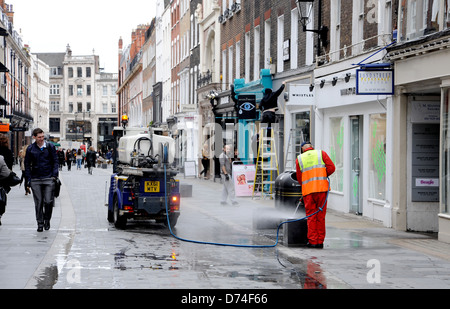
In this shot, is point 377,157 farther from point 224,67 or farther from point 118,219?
point 224,67

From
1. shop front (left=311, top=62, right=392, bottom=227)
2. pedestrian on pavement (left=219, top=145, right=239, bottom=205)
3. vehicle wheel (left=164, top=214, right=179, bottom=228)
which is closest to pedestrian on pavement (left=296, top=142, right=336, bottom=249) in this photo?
vehicle wheel (left=164, top=214, right=179, bottom=228)

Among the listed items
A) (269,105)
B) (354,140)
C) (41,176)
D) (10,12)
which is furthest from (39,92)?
(41,176)

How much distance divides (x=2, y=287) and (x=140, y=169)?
6.53m

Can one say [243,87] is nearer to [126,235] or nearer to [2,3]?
[126,235]

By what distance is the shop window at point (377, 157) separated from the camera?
→ 1744 centimetres

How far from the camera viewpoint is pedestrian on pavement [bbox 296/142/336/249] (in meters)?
12.6

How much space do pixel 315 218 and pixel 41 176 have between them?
17.3ft

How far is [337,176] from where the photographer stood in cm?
2075

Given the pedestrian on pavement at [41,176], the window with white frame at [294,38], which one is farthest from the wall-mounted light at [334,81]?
the pedestrian on pavement at [41,176]

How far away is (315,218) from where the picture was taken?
12680 millimetres

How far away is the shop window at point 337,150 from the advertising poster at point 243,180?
11.4 feet

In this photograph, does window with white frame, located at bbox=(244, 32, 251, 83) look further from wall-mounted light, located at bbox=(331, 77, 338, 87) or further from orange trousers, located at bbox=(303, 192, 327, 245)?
orange trousers, located at bbox=(303, 192, 327, 245)

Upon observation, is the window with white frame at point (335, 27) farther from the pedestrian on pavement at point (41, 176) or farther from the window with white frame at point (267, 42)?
the pedestrian on pavement at point (41, 176)
